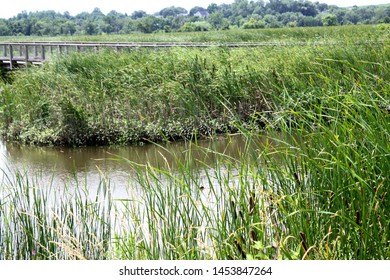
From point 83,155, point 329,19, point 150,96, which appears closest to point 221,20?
point 329,19

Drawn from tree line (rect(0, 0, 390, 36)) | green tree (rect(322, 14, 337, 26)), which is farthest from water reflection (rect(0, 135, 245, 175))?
green tree (rect(322, 14, 337, 26))

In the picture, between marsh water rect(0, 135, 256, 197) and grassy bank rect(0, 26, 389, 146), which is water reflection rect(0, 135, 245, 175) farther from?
grassy bank rect(0, 26, 389, 146)

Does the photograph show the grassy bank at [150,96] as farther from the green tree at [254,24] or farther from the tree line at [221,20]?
the green tree at [254,24]

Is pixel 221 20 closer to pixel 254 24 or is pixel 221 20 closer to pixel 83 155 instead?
pixel 254 24

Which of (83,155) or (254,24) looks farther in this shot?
(254,24)

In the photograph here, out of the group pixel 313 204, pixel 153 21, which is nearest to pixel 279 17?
pixel 153 21

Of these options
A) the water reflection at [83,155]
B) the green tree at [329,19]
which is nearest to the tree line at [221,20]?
the green tree at [329,19]

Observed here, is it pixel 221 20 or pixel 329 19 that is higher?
pixel 329 19

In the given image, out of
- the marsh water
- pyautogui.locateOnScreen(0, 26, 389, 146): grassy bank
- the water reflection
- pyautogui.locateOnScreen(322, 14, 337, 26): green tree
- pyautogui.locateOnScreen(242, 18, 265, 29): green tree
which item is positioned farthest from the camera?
pyautogui.locateOnScreen(242, 18, 265, 29): green tree

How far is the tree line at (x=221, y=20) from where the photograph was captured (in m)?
66.4

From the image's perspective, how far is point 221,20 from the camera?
78.9 meters

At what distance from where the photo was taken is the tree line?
66.4m
